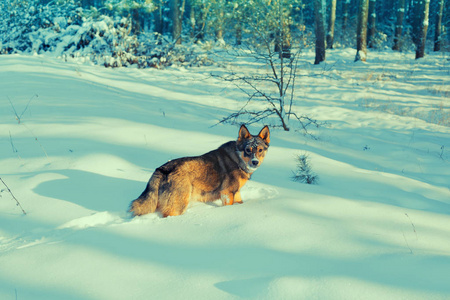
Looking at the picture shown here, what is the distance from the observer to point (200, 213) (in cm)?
411

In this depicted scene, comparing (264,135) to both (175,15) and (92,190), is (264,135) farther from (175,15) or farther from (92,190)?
(175,15)

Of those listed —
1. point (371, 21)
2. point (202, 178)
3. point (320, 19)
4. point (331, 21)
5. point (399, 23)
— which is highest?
point (371, 21)

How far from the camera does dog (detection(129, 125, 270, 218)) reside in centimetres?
404

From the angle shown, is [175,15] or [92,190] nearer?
[92,190]

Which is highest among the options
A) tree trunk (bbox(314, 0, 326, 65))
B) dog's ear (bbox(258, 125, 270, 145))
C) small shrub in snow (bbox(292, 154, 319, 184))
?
tree trunk (bbox(314, 0, 326, 65))

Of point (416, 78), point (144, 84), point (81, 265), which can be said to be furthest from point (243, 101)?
point (81, 265)

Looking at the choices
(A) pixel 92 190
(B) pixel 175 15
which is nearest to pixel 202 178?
(A) pixel 92 190

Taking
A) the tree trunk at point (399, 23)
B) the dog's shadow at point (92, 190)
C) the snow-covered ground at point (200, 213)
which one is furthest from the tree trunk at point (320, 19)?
the dog's shadow at point (92, 190)

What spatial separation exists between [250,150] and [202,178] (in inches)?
28.1

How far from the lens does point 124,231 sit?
3621 mm

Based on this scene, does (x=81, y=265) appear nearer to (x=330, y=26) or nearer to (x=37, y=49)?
(x=37, y=49)

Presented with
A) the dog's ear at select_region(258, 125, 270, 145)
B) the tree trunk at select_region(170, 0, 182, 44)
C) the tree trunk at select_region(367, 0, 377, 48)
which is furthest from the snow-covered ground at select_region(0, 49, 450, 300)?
the tree trunk at select_region(367, 0, 377, 48)

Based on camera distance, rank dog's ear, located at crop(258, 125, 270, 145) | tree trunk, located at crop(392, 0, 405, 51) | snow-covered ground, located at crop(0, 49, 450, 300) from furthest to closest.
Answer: tree trunk, located at crop(392, 0, 405, 51), dog's ear, located at crop(258, 125, 270, 145), snow-covered ground, located at crop(0, 49, 450, 300)

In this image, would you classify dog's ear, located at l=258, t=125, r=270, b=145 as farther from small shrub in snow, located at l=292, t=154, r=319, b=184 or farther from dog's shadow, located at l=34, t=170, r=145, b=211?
dog's shadow, located at l=34, t=170, r=145, b=211
